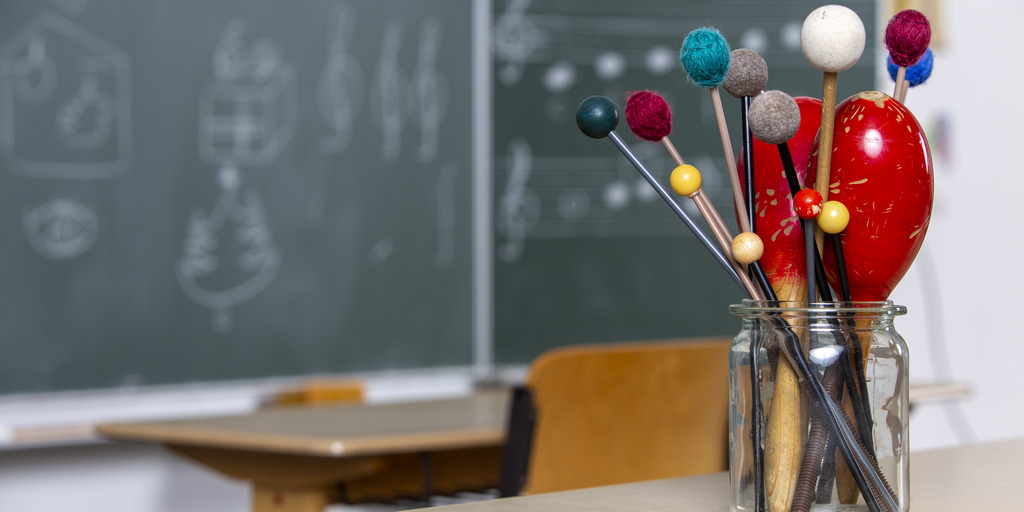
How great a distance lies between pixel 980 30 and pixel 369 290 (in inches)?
76.1

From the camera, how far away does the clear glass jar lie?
22.4 inches

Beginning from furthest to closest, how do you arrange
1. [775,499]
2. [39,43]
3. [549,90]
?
[549,90] < [39,43] < [775,499]

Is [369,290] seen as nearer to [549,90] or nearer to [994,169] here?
[549,90]

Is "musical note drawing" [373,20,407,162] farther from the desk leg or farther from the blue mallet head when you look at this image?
the blue mallet head

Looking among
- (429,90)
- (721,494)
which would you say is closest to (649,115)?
(721,494)

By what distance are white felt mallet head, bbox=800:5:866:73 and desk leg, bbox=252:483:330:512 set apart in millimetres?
1349

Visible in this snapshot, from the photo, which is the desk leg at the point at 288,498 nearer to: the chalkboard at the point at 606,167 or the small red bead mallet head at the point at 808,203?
the chalkboard at the point at 606,167

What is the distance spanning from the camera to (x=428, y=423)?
68.1 inches

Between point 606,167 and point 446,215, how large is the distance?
48 centimetres

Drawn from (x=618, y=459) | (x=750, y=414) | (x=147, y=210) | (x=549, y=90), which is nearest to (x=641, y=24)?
(x=549, y=90)

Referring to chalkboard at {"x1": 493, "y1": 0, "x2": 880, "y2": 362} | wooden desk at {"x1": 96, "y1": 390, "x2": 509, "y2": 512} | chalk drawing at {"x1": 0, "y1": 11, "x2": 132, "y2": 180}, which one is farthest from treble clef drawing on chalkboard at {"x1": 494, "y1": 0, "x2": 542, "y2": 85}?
wooden desk at {"x1": 96, "y1": 390, "x2": 509, "y2": 512}

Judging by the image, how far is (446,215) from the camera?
2637mm

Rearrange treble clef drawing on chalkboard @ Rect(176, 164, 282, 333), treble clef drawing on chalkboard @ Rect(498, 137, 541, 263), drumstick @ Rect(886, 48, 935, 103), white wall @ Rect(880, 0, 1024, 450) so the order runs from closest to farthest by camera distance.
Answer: drumstick @ Rect(886, 48, 935, 103), treble clef drawing on chalkboard @ Rect(176, 164, 282, 333), treble clef drawing on chalkboard @ Rect(498, 137, 541, 263), white wall @ Rect(880, 0, 1024, 450)

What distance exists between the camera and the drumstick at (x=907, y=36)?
1.95 ft
